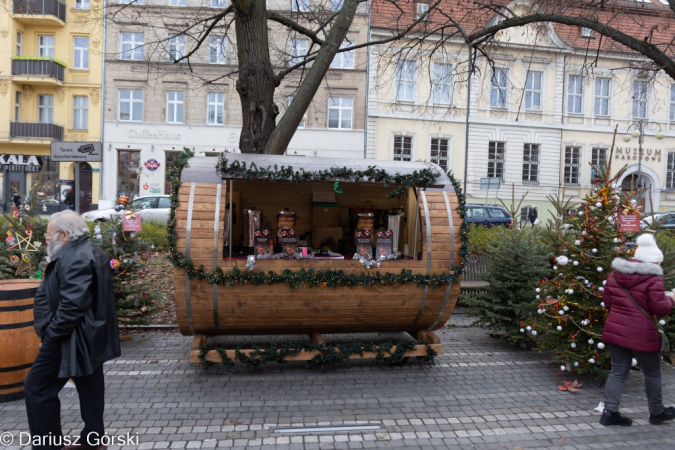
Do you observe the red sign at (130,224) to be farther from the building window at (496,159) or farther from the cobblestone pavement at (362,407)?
the building window at (496,159)

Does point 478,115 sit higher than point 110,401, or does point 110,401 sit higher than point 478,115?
point 478,115

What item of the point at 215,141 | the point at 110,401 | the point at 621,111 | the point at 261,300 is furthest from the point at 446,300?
the point at 621,111

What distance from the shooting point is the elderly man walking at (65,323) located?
3574mm

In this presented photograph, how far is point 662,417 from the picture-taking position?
15.2 feet

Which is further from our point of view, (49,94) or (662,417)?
(49,94)

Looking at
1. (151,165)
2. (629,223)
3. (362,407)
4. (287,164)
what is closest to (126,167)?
(151,165)

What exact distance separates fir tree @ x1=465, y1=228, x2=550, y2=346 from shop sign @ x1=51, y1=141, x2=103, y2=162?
6.24 meters

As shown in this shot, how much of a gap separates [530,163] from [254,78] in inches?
1001

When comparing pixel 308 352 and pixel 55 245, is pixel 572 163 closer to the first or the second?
pixel 308 352

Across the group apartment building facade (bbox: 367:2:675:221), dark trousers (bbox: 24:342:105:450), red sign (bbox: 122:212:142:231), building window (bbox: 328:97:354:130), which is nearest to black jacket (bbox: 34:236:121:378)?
dark trousers (bbox: 24:342:105:450)

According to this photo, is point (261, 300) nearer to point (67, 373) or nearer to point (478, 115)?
point (67, 373)

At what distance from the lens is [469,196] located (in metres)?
29.6

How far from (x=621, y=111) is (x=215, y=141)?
24.7m

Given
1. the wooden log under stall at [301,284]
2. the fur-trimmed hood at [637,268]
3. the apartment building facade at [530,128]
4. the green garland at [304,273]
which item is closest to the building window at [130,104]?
the apartment building facade at [530,128]
